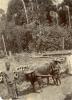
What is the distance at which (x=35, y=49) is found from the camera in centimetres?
402

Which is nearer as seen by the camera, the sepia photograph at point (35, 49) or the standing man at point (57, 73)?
the sepia photograph at point (35, 49)

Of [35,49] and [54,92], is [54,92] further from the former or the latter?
[35,49]

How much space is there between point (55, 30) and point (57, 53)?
403 mm

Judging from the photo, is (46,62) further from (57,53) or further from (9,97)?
(9,97)

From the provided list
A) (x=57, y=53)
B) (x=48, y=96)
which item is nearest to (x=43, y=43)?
(x=57, y=53)

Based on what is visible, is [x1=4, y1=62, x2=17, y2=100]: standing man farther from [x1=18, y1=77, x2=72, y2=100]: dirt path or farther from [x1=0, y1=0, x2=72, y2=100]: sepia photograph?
[x1=18, y1=77, x2=72, y2=100]: dirt path

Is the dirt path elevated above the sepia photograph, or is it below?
below

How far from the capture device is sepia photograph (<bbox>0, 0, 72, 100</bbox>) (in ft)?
12.9

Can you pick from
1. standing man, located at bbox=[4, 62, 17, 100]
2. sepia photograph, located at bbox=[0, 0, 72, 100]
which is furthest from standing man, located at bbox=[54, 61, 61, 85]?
standing man, located at bbox=[4, 62, 17, 100]

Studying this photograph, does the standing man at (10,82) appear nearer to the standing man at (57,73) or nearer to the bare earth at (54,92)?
the bare earth at (54,92)

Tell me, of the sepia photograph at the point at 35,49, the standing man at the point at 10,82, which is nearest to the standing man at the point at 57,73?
the sepia photograph at the point at 35,49

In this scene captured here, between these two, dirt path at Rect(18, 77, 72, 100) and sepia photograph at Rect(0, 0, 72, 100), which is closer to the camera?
sepia photograph at Rect(0, 0, 72, 100)

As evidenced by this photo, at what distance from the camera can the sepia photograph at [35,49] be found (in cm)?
392

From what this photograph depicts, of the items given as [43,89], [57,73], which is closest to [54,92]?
[43,89]
